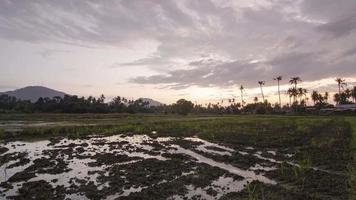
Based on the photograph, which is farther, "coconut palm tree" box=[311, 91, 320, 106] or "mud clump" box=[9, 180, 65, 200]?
"coconut palm tree" box=[311, 91, 320, 106]

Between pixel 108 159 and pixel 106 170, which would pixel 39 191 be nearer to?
pixel 106 170

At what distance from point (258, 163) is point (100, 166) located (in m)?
7.81

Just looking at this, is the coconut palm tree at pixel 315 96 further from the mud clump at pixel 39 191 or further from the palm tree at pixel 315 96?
the mud clump at pixel 39 191

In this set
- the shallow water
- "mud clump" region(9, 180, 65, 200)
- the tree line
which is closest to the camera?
"mud clump" region(9, 180, 65, 200)

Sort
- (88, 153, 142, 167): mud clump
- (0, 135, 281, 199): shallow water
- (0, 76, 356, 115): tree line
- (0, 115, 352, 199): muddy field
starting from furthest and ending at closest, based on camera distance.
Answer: (0, 76, 356, 115): tree line
(88, 153, 142, 167): mud clump
(0, 135, 281, 199): shallow water
(0, 115, 352, 199): muddy field

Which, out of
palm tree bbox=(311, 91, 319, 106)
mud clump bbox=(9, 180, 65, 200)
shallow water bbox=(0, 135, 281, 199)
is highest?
palm tree bbox=(311, 91, 319, 106)

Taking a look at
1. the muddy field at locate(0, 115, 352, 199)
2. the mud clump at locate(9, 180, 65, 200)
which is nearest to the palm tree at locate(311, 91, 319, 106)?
the muddy field at locate(0, 115, 352, 199)

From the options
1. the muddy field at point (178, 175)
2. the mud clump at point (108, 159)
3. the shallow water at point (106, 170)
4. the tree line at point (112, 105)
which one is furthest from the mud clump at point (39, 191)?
the tree line at point (112, 105)

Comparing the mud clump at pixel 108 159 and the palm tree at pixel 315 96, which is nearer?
the mud clump at pixel 108 159

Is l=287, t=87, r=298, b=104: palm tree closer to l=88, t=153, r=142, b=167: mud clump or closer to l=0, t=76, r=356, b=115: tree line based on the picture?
l=0, t=76, r=356, b=115: tree line

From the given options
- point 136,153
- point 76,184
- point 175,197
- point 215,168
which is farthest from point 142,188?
point 136,153

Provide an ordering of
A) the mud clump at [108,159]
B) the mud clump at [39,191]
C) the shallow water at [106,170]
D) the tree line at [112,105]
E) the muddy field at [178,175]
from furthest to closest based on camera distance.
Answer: the tree line at [112,105] → the mud clump at [108,159] → the shallow water at [106,170] → the muddy field at [178,175] → the mud clump at [39,191]

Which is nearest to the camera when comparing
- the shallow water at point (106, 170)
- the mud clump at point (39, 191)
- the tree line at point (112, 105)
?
the mud clump at point (39, 191)

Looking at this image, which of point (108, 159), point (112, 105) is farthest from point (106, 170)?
point (112, 105)
